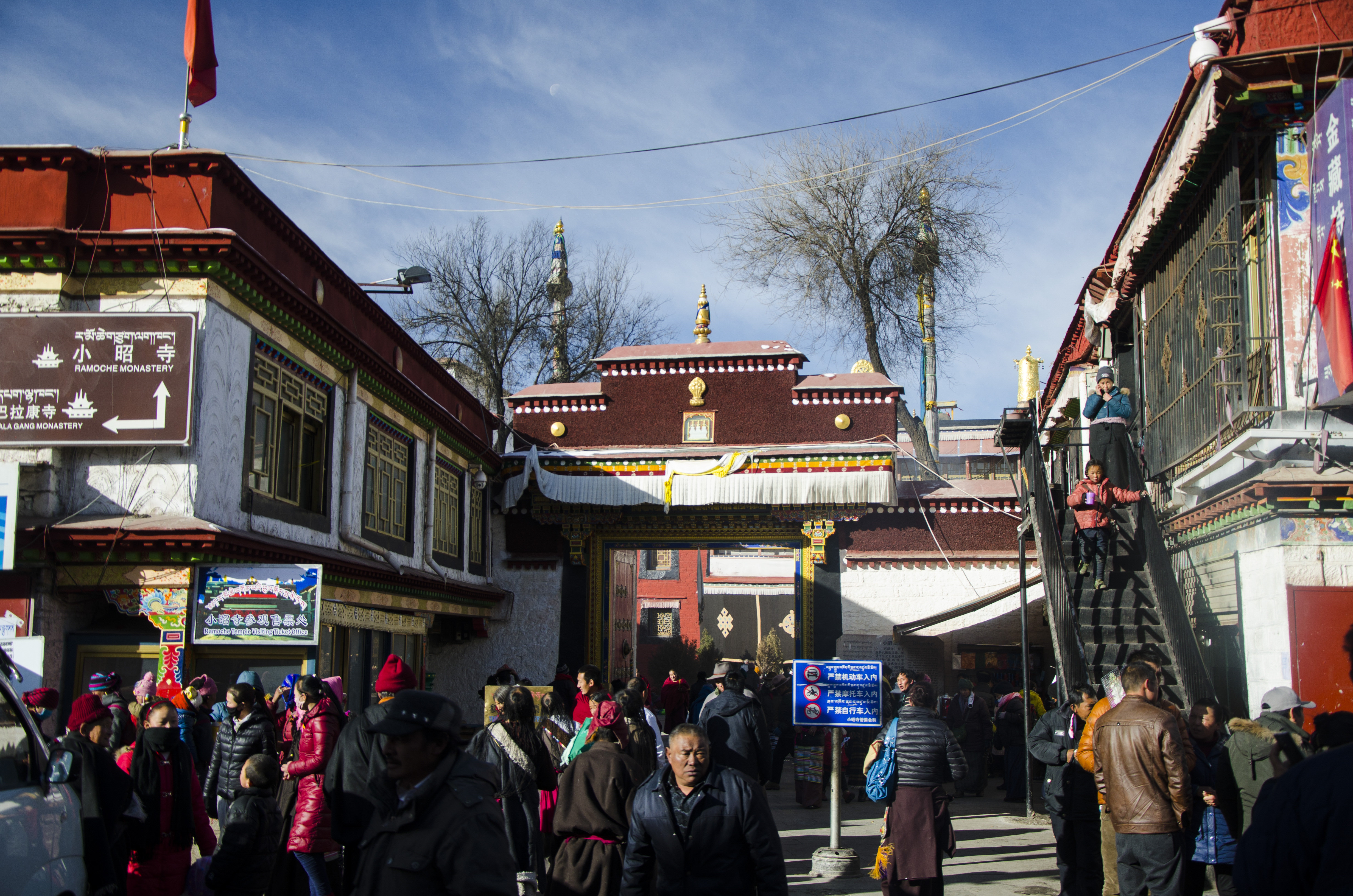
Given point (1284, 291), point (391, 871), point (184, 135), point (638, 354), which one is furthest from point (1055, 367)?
point (391, 871)

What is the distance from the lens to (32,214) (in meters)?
10.8

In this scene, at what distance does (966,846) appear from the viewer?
430 inches

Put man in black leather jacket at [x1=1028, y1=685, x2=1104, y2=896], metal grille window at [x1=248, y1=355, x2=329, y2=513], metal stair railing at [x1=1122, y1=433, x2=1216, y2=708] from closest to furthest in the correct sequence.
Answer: man in black leather jacket at [x1=1028, y1=685, x2=1104, y2=896]
metal stair railing at [x1=1122, y1=433, x2=1216, y2=708]
metal grille window at [x1=248, y1=355, x2=329, y2=513]

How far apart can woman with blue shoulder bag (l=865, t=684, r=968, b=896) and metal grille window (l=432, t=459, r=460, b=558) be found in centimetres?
1189

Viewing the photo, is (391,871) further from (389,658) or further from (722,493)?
(722,493)

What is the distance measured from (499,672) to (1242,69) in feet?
35.5

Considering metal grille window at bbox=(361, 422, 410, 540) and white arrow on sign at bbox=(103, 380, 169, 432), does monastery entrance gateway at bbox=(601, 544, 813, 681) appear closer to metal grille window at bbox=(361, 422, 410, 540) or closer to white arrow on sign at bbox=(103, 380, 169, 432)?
metal grille window at bbox=(361, 422, 410, 540)

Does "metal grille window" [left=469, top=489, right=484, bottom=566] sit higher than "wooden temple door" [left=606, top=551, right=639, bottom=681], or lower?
higher

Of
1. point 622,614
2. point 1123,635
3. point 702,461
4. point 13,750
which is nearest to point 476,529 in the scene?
point 702,461

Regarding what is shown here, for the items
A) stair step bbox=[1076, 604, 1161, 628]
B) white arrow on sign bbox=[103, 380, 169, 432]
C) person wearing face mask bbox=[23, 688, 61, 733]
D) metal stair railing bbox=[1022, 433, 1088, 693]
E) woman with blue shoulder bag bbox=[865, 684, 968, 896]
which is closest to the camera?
woman with blue shoulder bag bbox=[865, 684, 968, 896]

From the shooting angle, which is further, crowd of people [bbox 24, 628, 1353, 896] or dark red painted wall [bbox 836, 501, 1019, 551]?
dark red painted wall [bbox 836, 501, 1019, 551]

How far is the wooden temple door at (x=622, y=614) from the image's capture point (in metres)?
22.6

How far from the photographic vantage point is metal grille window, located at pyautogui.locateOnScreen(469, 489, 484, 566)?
21.0 meters

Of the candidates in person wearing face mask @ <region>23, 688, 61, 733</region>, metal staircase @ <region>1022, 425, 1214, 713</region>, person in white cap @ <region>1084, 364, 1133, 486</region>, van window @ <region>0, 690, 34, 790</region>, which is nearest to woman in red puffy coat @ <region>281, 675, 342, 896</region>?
van window @ <region>0, 690, 34, 790</region>
